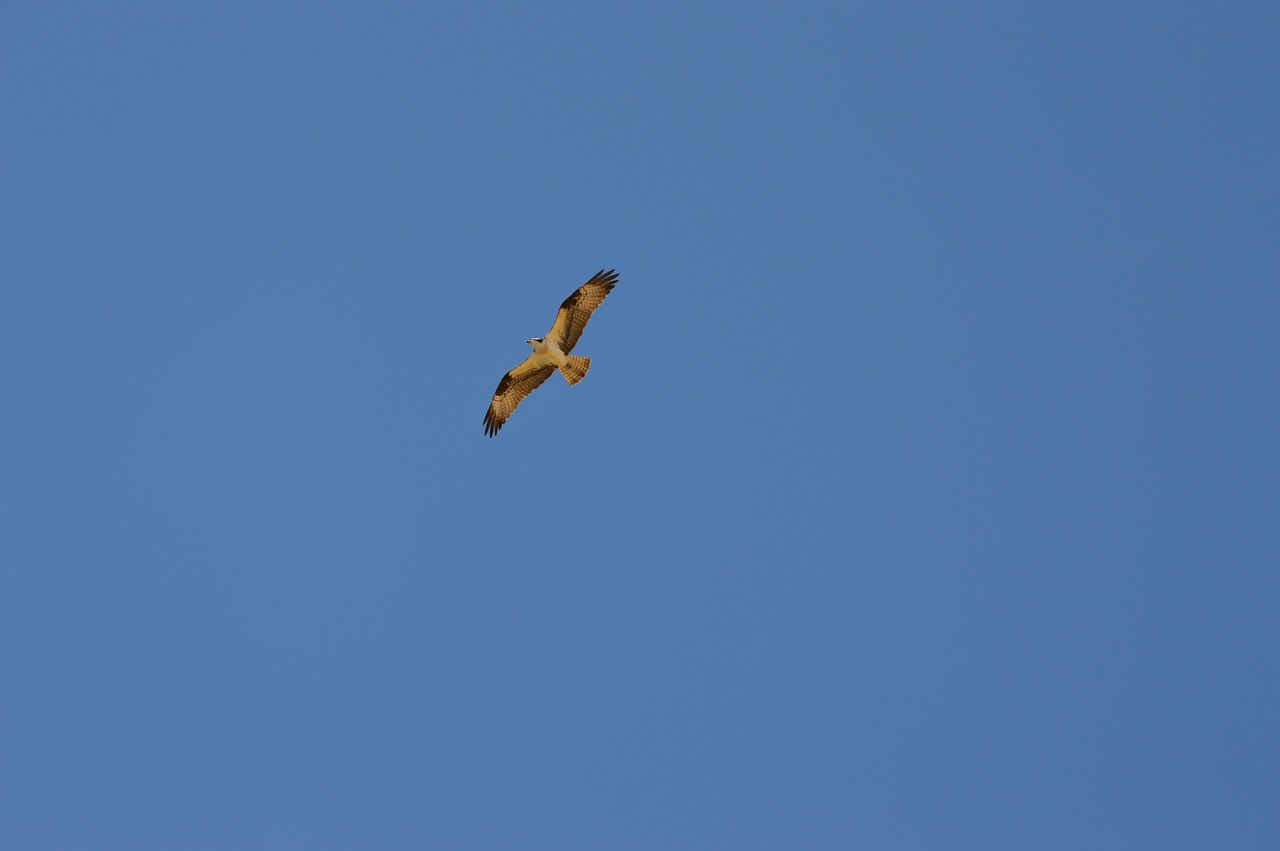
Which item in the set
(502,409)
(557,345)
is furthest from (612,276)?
(502,409)

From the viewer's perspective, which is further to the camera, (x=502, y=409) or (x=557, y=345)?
(x=502, y=409)

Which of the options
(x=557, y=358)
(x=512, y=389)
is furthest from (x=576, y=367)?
(x=512, y=389)

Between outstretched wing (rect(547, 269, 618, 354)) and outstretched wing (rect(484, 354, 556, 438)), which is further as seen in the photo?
outstretched wing (rect(484, 354, 556, 438))

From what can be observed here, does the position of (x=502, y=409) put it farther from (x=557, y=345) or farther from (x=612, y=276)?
(x=612, y=276)

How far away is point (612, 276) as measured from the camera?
25516 millimetres

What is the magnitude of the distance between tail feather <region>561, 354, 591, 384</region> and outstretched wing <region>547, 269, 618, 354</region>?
0.45 metres

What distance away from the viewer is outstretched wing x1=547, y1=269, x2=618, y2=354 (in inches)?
1000

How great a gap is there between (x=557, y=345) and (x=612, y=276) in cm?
190

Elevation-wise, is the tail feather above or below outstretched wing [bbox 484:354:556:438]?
below

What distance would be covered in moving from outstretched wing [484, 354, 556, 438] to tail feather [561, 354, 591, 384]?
589mm

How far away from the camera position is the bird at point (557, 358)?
1005 inches

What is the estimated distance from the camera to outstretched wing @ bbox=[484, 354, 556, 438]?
26922mm

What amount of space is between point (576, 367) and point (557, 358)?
1.48ft

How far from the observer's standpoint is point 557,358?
26188 millimetres
